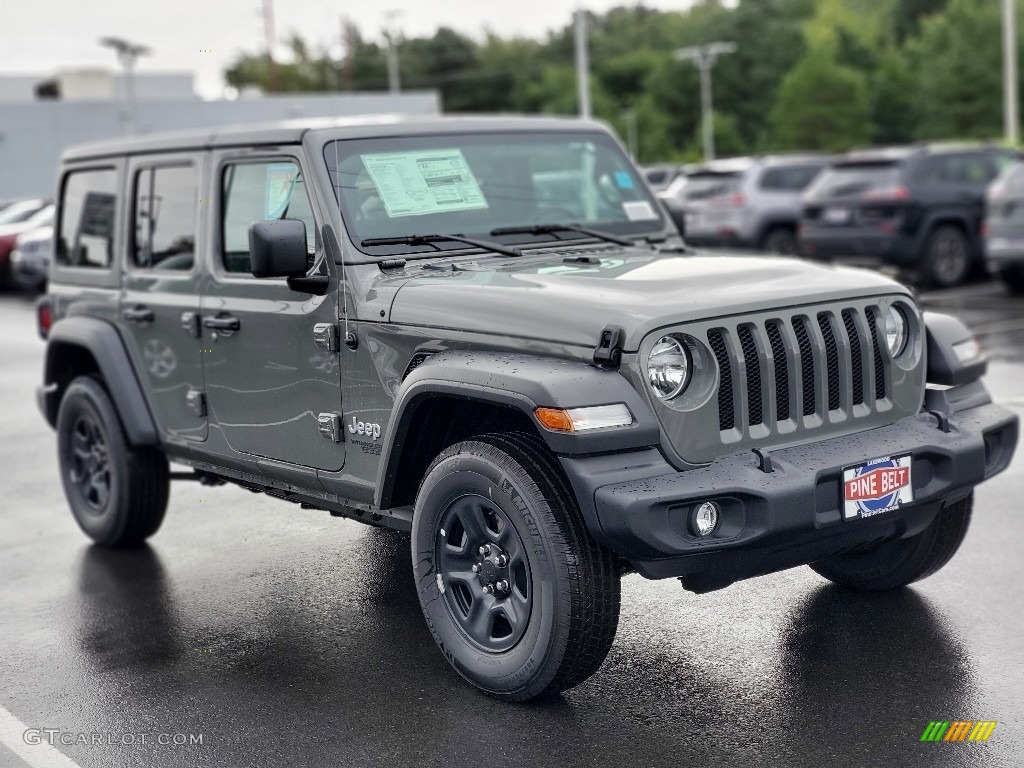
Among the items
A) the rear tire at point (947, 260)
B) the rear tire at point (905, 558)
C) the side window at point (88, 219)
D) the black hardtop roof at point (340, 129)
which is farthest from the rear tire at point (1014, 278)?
the side window at point (88, 219)

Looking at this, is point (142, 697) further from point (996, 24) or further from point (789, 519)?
point (996, 24)

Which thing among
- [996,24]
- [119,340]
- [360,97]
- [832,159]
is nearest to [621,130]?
[996,24]

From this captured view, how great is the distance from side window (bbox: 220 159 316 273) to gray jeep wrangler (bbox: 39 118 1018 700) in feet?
0.05

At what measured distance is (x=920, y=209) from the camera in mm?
17062

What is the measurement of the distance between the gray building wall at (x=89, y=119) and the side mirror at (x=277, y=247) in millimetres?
48372

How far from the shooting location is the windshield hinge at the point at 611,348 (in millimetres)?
4168

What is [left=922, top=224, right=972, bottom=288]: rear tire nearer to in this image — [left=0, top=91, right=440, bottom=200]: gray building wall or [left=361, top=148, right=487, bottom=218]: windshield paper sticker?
[left=361, top=148, right=487, bottom=218]: windshield paper sticker

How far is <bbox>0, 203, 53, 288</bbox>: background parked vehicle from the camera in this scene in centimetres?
2591

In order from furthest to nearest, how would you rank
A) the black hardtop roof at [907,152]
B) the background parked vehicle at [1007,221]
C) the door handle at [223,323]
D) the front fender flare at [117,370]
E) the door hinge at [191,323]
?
1. the black hardtop roof at [907,152]
2. the background parked vehicle at [1007,221]
3. the front fender flare at [117,370]
4. the door hinge at [191,323]
5. the door handle at [223,323]

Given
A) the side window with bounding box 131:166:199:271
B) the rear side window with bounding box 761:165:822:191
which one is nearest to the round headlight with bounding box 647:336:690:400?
the side window with bounding box 131:166:199:271

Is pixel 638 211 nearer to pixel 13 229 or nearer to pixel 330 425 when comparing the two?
pixel 330 425

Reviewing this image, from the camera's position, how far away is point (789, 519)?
13.7 feet


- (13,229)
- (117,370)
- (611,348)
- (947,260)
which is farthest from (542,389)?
(13,229)

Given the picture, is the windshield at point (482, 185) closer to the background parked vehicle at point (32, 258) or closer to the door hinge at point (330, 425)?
the door hinge at point (330, 425)
